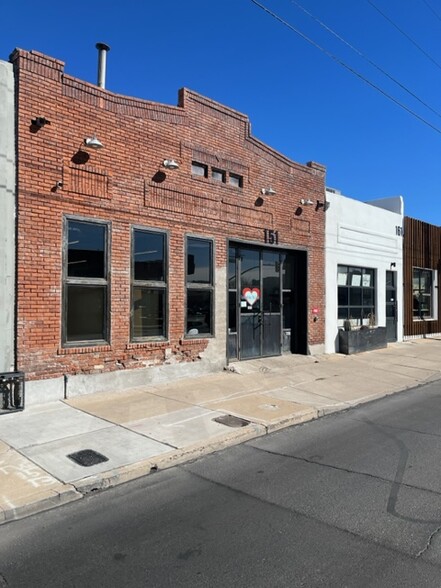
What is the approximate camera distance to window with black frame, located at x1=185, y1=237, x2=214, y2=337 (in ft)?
37.1

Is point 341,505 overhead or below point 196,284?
below

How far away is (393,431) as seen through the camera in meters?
7.10

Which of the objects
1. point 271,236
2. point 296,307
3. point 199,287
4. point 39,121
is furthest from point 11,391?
point 296,307

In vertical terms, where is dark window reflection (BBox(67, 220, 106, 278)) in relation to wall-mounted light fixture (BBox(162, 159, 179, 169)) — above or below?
below

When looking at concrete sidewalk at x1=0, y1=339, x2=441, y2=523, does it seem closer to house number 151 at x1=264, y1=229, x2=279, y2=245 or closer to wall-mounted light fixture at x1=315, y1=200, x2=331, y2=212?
house number 151 at x1=264, y1=229, x2=279, y2=245

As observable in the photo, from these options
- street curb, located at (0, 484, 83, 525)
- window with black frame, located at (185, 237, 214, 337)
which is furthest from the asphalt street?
window with black frame, located at (185, 237, 214, 337)

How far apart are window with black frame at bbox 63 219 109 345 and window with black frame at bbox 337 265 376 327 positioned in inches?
364

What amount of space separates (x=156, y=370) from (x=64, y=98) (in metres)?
5.56

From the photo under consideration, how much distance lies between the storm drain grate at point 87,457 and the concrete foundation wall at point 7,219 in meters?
2.94

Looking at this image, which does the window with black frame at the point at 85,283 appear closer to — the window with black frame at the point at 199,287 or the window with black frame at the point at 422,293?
the window with black frame at the point at 199,287

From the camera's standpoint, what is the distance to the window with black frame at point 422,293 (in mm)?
21500

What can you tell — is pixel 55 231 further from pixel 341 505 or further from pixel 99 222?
pixel 341 505

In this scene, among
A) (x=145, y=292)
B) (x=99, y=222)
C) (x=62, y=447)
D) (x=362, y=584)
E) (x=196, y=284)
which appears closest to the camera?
(x=362, y=584)

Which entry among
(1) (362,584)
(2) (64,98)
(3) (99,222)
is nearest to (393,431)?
(1) (362,584)
